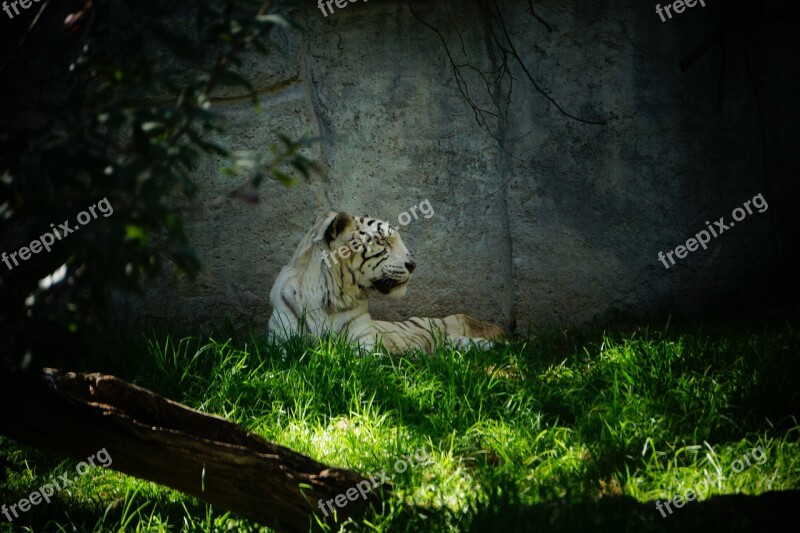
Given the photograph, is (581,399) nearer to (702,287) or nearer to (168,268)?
(702,287)

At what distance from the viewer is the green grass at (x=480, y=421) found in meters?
3.09

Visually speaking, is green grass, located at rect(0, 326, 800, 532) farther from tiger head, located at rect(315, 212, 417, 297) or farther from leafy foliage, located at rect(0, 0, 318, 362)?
leafy foliage, located at rect(0, 0, 318, 362)

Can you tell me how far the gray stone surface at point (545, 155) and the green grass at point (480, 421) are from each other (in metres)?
1.24

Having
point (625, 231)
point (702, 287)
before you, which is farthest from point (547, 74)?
point (702, 287)

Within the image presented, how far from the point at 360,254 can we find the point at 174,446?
2039 mm

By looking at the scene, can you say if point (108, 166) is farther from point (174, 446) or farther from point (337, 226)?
point (337, 226)

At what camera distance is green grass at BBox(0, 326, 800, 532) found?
309cm

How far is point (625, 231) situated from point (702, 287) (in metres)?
0.74

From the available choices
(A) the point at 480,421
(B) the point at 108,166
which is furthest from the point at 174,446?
(A) the point at 480,421

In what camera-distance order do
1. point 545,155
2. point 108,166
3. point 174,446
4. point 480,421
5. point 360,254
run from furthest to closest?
point 545,155, point 360,254, point 480,421, point 174,446, point 108,166

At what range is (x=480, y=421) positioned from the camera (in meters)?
3.70

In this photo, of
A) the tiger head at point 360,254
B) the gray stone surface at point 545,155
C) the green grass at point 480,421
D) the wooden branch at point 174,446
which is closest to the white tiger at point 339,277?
the tiger head at point 360,254

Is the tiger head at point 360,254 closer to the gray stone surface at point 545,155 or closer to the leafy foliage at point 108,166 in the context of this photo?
the gray stone surface at point 545,155

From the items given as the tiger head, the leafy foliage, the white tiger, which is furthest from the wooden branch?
the tiger head
